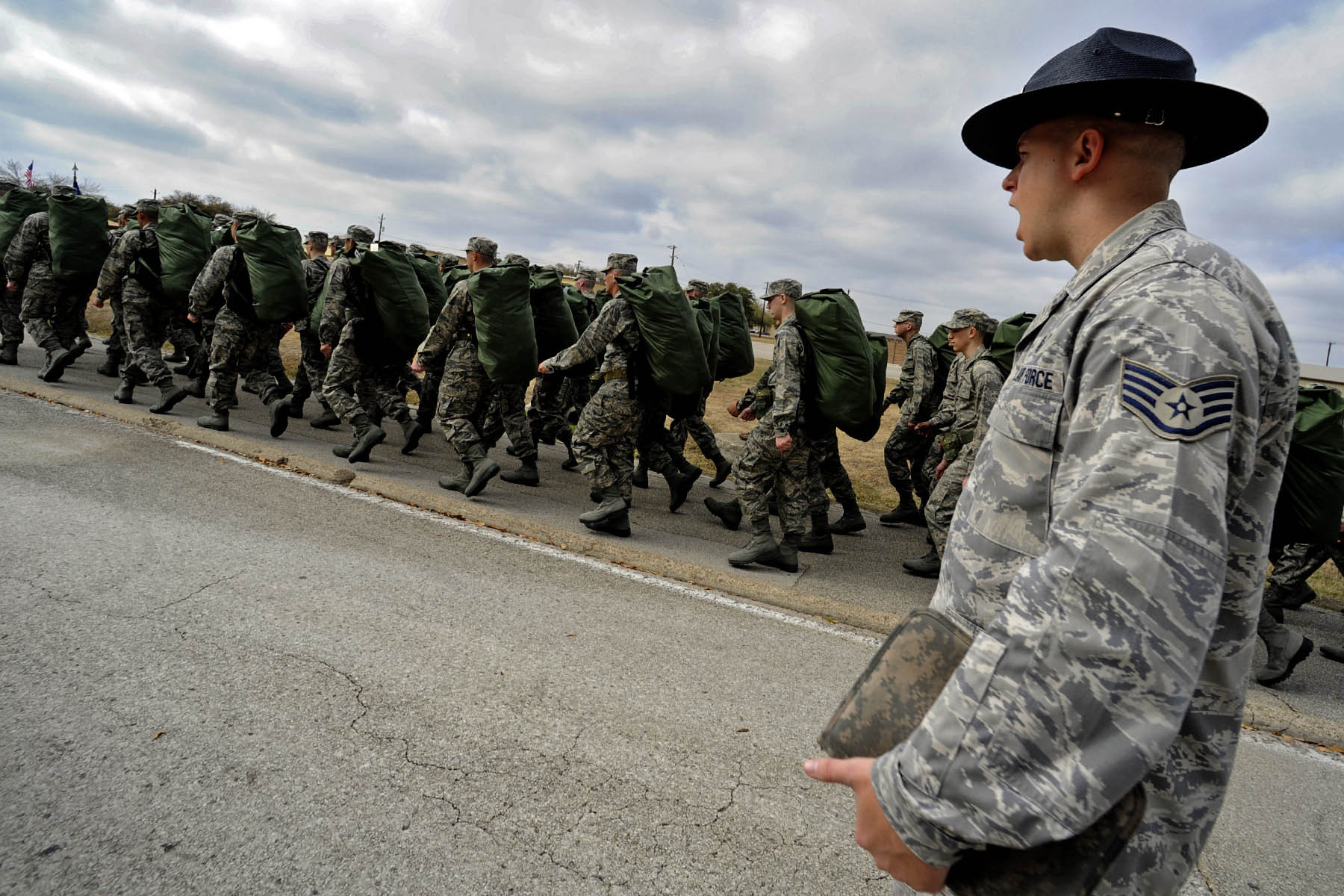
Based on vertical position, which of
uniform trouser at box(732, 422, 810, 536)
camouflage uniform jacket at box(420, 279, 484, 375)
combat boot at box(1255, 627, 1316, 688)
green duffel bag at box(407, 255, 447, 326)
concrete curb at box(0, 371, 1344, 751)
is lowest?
concrete curb at box(0, 371, 1344, 751)

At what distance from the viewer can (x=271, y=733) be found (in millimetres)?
2934

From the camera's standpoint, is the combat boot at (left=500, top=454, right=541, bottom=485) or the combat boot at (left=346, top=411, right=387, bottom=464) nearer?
the combat boot at (left=346, top=411, right=387, bottom=464)

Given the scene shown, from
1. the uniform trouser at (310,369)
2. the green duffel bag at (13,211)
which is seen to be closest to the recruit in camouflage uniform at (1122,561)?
the uniform trouser at (310,369)

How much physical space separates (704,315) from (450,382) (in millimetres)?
2822

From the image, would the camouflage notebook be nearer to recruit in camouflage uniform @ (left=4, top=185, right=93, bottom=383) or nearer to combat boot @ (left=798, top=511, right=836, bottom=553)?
combat boot @ (left=798, top=511, right=836, bottom=553)

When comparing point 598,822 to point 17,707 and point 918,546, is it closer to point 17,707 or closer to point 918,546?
point 17,707

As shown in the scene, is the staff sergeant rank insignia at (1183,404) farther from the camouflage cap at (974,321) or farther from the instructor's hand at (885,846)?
the camouflage cap at (974,321)

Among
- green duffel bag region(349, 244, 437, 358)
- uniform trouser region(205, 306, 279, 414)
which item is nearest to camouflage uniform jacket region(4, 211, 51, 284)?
uniform trouser region(205, 306, 279, 414)

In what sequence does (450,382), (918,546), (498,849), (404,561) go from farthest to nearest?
(918,546), (450,382), (404,561), (498,849)

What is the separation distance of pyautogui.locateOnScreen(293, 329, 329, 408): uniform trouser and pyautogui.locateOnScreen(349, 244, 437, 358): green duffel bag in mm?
1752

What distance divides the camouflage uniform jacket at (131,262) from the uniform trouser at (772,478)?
24.7ft

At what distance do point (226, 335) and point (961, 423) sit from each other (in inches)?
290

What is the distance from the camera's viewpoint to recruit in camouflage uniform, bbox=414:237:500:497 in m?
7.18

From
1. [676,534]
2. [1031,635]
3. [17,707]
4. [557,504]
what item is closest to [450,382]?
[557,504]
